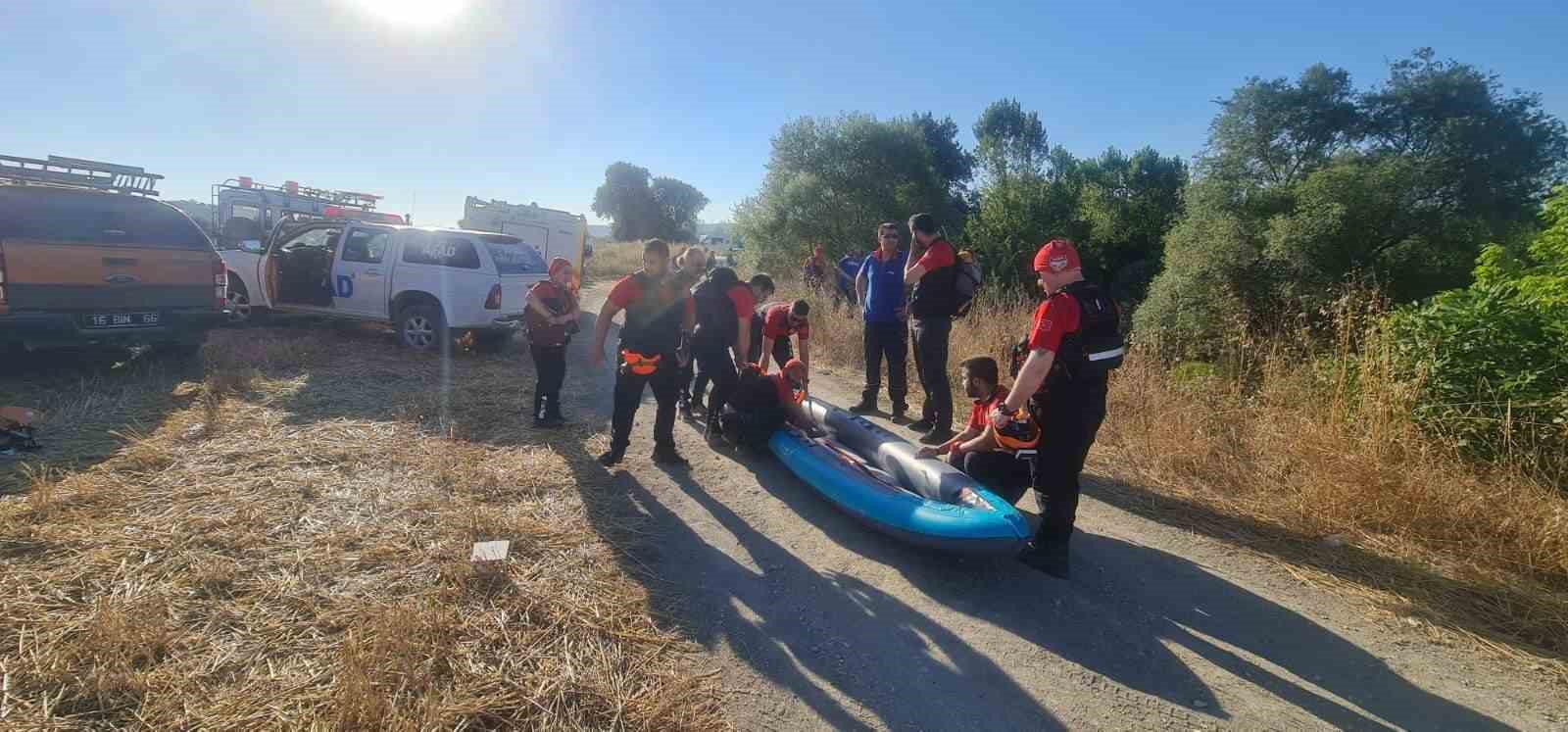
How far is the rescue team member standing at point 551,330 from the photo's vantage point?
565 cm

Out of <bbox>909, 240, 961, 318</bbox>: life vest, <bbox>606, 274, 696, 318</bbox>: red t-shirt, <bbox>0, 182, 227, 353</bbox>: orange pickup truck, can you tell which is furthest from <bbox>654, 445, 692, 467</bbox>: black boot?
<bbox>0, 182, 227, 353</bbox>: orange pickup truck

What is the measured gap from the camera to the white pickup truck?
27.5ft

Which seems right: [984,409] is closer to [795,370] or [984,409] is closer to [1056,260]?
[1056,260]

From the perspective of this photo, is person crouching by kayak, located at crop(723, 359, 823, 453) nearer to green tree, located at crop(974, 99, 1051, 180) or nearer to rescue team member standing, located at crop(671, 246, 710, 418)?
rescue team member standing, located at crop(671, 246, 710, 418)

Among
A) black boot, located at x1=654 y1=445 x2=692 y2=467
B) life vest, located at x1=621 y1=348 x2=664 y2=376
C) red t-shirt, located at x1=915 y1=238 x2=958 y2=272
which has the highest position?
red t-shirt, located at x1=915 y1=238 x2=958 y2=272

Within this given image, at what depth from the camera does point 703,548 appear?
12.7 feet

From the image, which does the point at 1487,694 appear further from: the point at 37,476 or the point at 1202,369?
the point at 37,476

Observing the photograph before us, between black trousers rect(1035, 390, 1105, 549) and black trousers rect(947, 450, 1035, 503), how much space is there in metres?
0.24

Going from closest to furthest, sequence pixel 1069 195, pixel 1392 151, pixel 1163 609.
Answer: pixel 1163 609 < pixel 1392 151 < pixel 1069 195

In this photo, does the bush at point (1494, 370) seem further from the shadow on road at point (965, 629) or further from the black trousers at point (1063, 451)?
the black trousers at point (1063, 451)

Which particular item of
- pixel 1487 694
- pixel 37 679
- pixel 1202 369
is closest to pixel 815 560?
pixel 1487 694

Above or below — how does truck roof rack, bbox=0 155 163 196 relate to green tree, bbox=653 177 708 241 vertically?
below

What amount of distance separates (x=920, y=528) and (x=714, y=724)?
1.48 meters

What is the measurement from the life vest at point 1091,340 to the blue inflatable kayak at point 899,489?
775 millimetres
